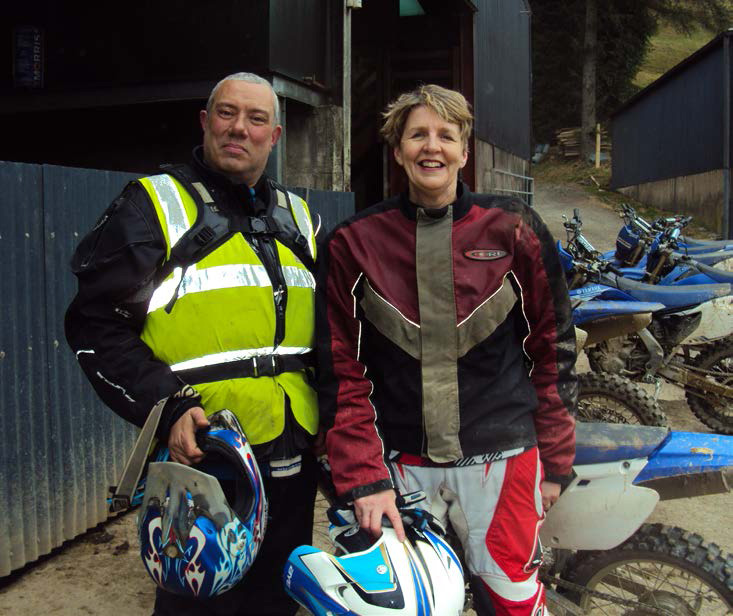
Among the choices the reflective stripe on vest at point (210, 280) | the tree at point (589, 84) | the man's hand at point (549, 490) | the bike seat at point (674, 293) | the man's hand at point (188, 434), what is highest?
the tree at point (589, 84)

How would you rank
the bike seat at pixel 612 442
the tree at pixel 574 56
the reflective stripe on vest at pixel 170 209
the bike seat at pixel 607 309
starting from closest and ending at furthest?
the reflective stripe on vest at pixel 170 209 → the bike seat at pixel 612 442 → the bike seat at pixel 607 309 → the tree at pixel 574 56

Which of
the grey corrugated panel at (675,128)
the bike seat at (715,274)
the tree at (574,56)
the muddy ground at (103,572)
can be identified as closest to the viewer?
the muddy ground at (103,572)

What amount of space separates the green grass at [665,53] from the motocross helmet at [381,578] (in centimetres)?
4572

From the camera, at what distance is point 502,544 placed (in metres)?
→ 2.01

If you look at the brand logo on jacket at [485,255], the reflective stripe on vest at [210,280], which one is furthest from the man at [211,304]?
the brand logo on jacket at [485,255]

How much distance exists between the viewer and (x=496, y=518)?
6.63 ft

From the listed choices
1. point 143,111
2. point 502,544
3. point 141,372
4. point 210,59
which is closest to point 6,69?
point 143,111

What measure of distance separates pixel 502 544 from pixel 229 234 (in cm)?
112

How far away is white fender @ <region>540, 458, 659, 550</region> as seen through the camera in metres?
2.33

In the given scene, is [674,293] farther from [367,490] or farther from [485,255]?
[367,490]

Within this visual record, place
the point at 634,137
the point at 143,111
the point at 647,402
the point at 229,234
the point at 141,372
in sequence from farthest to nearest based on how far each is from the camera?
the point at 634,137
the point at 143,111
the point at 647,402
the point at 229,234
the point at 141,372

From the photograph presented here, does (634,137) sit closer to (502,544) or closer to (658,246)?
(658,246)

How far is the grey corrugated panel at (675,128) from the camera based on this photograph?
792 inches

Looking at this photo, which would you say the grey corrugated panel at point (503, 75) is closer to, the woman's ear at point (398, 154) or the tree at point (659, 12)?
the woman's ear at point (398, 154)
